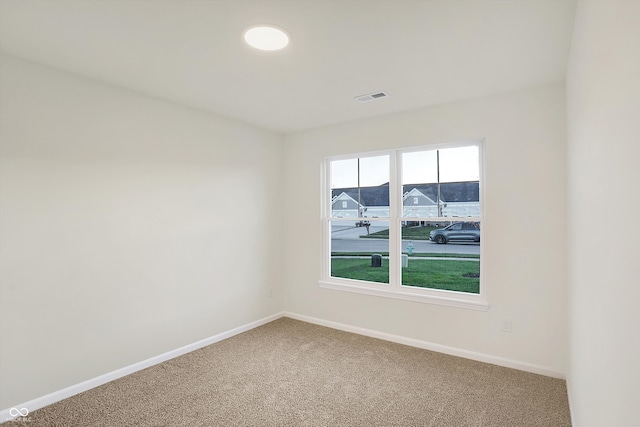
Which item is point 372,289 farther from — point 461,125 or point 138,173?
point 138,173

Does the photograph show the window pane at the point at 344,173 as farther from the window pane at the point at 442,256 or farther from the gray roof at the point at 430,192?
the window pane at the point at 442,256

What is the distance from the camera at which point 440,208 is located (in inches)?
142

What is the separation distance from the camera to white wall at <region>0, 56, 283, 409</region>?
7.93 ft

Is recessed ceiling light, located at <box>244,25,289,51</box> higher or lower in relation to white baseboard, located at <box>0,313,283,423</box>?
higher

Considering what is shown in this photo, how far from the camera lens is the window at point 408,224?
11.4 ft

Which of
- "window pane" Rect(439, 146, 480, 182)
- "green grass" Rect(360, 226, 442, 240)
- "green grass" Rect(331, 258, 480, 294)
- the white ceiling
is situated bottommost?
"green grass" Rect(331, 258, 480, 294)

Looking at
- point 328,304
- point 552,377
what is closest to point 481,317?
point 552,377

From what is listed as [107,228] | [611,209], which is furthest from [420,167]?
[107,228]

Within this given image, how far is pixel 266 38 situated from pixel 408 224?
2504 mm

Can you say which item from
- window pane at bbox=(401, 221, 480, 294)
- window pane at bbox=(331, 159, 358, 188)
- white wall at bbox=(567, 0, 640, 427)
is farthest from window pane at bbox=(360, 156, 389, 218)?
white wall at bbox=(567, 0, 640, 427)

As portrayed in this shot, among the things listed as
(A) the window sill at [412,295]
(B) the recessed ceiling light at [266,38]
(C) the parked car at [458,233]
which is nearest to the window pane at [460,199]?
(C) the parked car at [458,233]

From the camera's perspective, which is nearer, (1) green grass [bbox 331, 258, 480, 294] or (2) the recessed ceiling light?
(2) the recessed ceiling light

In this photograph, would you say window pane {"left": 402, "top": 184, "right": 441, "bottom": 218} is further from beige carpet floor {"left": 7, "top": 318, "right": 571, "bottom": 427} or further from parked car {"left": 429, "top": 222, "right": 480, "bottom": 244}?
beige carpet floor {"left": 7, "top": 318, "right": 571, "bottom": 427}

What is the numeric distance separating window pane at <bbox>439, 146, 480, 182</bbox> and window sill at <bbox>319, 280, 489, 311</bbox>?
1.21 meters
